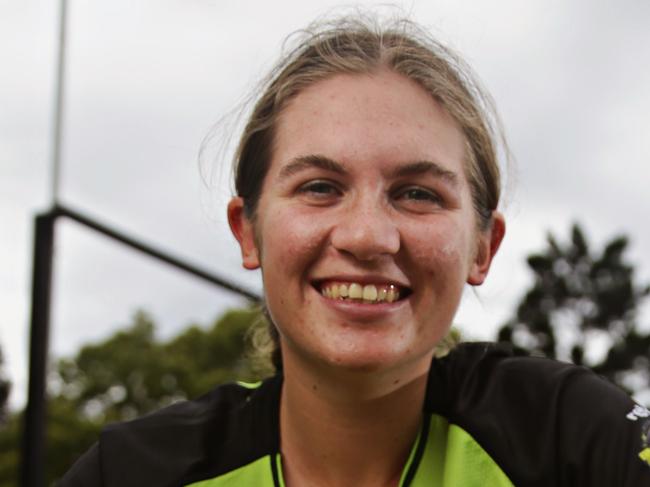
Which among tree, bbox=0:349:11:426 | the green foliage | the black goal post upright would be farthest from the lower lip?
the green foliage

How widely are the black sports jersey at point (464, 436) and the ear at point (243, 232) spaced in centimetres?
37

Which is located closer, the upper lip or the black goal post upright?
the upper lip

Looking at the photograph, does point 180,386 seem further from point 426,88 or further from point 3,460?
point 426,88

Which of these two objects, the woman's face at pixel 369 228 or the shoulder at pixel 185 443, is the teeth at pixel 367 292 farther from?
the shoulder at pixel 185 443

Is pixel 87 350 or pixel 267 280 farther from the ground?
pixel 267 280

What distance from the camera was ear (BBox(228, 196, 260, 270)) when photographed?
2734mm

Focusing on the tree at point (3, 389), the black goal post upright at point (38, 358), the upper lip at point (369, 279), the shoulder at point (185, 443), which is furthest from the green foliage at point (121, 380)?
the upper lip at point (369, 279)

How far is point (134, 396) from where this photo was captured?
36.7 metres

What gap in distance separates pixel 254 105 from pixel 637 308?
104 feet

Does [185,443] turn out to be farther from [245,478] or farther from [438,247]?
[438,247]

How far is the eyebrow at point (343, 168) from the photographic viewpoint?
7.81 feet

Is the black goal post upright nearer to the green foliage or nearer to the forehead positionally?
the forehead

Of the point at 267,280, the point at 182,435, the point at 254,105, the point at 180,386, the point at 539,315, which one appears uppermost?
the point at 254,105

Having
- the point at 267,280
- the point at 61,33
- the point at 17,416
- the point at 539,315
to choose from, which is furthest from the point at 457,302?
the point at 17,416
